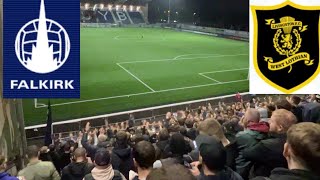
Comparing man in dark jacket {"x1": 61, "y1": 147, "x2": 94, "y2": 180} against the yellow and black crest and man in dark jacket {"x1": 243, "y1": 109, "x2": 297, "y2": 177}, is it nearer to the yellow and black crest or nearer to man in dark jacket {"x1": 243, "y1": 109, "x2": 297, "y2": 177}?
man in dark jacket {"x1": 243, "y1": 109, "x2": 297, "y2": 177}

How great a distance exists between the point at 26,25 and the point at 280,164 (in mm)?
3581

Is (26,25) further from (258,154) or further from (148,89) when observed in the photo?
(148,89)

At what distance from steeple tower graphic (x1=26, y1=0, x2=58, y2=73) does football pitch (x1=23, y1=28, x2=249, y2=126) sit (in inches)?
544

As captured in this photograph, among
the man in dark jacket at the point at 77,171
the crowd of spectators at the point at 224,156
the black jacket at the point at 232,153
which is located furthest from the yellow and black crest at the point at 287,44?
the man in dark jacket at the point at 77,171

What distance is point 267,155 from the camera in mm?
3877

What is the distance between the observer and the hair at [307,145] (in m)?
2.70

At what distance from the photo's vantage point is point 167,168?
2398mm

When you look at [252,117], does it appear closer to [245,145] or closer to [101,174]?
[245,145]

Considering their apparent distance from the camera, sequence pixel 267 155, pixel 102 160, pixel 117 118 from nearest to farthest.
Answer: pixel 267 155, pixel 102 160, pixel 117 118

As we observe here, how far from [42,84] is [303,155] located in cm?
357

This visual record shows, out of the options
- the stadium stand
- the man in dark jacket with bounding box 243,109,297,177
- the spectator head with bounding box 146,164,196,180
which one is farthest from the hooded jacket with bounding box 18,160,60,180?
the stadium stand

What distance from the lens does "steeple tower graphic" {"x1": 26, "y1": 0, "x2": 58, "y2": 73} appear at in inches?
203

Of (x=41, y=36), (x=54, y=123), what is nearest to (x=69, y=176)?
(x=41, y=36)

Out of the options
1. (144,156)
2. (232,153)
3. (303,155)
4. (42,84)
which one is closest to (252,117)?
(232,153)
